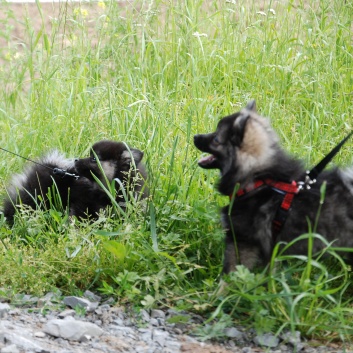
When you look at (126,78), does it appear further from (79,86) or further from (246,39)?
(246,39)

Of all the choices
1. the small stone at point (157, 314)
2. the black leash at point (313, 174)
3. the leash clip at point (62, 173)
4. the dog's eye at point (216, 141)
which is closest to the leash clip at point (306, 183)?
the black leash at point (313, 174)

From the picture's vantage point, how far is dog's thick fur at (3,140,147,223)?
18.2ft

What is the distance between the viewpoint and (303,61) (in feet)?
20.7

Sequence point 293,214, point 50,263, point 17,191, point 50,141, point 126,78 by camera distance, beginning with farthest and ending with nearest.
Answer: point 126,78 < point 50,141 < point 17,191 < point 50,263 < point 293,214

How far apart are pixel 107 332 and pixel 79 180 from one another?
2.15m

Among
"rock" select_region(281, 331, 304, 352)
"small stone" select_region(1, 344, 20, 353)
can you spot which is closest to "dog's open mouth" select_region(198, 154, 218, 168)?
"rock" select_region(281, 331, 304, 352)

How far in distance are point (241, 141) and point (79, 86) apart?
3.01 m

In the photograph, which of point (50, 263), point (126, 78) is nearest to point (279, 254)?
point (50, 263)

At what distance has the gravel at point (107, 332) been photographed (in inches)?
137

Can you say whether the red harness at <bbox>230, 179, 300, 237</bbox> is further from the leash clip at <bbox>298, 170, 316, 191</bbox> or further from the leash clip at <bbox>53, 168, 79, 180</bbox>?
Answer: the leash clip at <bbox>53, 168, 79, 180</bbox>

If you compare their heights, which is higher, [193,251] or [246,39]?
[246,39]

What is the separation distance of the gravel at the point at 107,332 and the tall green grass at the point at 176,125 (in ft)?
0.32

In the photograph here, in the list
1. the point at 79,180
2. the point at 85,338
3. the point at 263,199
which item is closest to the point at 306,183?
the point at 263,199

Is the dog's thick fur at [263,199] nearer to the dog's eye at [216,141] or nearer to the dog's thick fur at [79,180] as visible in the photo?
the dog's eye at [216,141]
